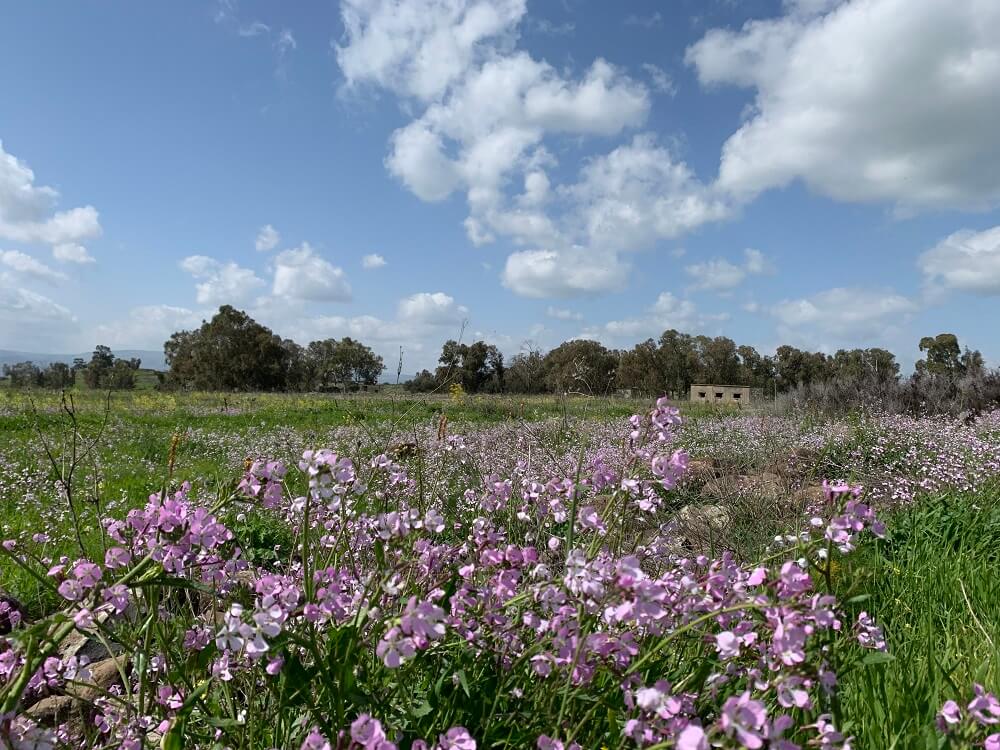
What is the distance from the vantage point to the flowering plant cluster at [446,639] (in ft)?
4.55

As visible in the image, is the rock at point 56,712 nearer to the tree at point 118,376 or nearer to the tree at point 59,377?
the tree at point 118,376

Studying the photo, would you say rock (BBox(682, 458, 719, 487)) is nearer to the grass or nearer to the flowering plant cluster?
the grass

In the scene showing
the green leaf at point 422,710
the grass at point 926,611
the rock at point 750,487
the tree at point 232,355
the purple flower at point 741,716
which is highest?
the tree at point 232,355

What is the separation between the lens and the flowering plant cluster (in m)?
1.39

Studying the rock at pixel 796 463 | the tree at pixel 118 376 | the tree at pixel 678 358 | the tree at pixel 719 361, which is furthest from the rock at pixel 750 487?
the tree at pixel 719 361

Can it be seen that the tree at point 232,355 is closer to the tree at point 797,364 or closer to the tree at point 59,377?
the tree at point 59,377

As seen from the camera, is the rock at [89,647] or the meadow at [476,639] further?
the rock at [89,647]

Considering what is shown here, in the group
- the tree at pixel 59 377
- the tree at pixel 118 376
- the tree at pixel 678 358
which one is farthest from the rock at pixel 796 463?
the tree at pixel 678 358

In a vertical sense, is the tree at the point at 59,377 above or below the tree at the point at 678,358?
below

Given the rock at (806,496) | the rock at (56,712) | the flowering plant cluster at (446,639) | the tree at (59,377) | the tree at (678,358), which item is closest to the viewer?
the flowering plant cluster at (446,639)

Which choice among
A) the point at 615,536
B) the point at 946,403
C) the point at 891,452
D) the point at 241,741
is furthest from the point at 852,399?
the point at 241,741

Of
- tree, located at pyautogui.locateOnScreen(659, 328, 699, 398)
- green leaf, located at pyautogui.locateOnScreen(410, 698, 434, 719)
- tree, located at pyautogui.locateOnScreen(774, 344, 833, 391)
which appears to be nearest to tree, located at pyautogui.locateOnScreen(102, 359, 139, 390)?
green leaf, located at pyautogui.locateOnScreen(410, 698, 434, 719)

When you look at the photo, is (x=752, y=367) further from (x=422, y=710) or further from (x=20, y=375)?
(x=422, y=710)

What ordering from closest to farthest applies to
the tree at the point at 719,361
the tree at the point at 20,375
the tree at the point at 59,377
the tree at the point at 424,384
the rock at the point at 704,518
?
the rock at the point at 704,518 → the tree at the point at 424,384 → the tree at the point at 59,377 → the tree at the point at 20,375 → the tree at the point at 719,361
